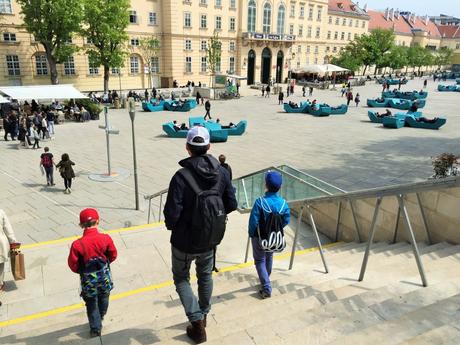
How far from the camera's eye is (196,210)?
3.02 meters

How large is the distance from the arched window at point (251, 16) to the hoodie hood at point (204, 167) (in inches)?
2082

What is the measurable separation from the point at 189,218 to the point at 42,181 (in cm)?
1201

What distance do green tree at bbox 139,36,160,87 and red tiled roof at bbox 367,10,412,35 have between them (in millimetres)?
56487

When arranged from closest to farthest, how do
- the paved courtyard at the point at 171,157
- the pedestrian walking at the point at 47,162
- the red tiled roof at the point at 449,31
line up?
the paved courtyard at the point at 171,157 < the pedestrian walking at the point at 47,162 < the red tiled roof at the point at 449,31

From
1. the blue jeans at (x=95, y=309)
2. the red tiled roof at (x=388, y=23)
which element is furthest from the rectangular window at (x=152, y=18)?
the red tiled roof at (x=388, y=23)

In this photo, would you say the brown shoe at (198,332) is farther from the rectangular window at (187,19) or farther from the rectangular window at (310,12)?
the rectangular window at (310,12)

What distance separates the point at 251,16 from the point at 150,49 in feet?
54.8

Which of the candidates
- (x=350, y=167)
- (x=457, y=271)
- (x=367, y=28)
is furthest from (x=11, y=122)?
(x=367, y=28)

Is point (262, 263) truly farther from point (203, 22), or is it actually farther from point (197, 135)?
point (203, 22)

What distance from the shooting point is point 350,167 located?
15359mm

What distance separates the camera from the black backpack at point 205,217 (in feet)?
9.91

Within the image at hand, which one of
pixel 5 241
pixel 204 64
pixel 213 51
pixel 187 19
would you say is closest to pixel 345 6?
pixel 204 64

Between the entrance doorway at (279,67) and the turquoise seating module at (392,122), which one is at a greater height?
the entrance doorway at (279,67)

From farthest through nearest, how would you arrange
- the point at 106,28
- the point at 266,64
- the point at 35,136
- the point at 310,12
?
the point at 310,12, the point at 266,64, the point at 106,28, the point at 35,136
